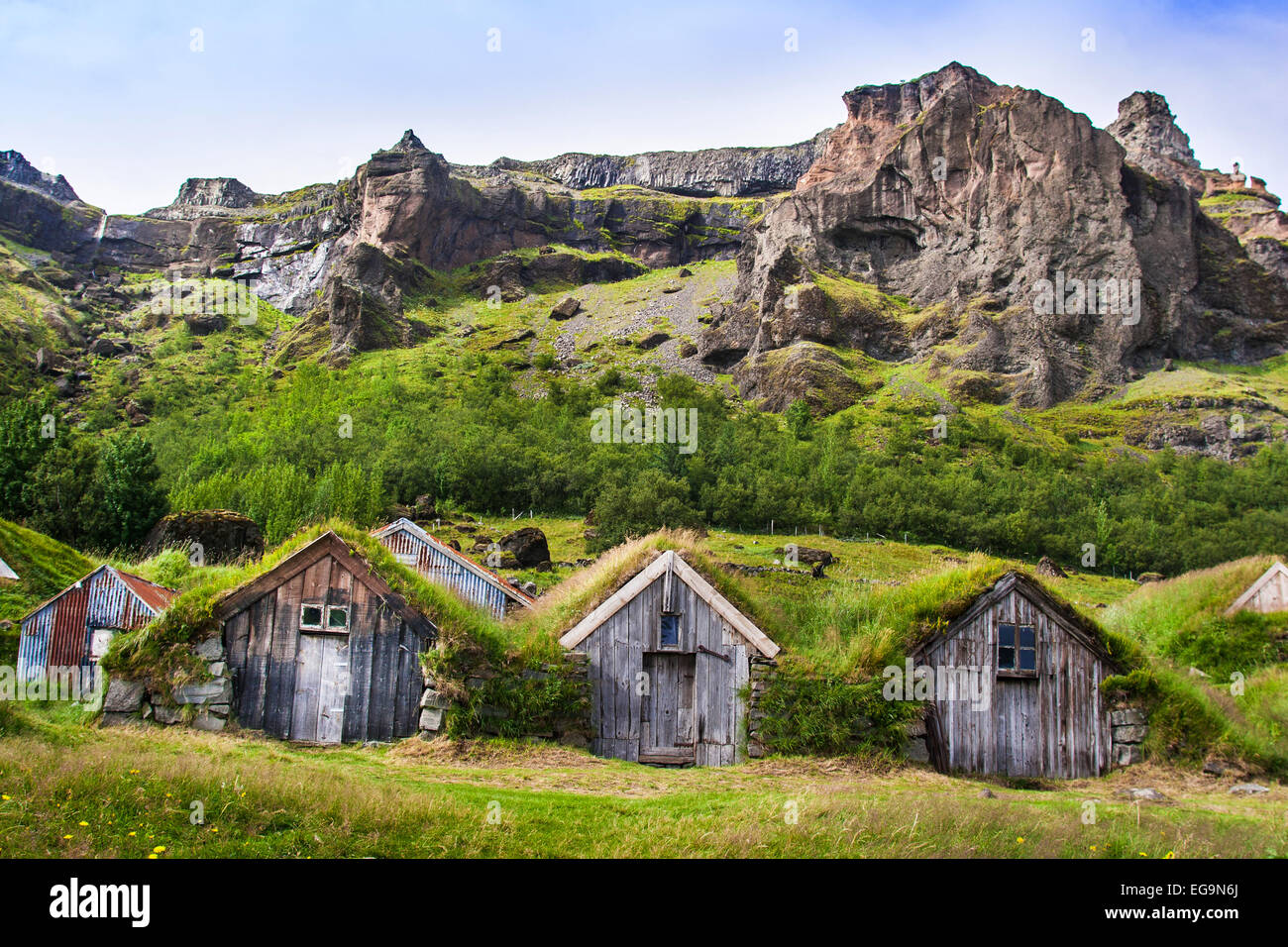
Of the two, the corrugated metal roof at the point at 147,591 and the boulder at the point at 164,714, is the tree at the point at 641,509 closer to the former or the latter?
the corrugated metal roof at the point at 147,591

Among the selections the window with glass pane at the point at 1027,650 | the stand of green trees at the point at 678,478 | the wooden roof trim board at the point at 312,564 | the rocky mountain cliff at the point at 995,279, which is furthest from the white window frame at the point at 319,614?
the rocky mountain cliff at the point at 995,279

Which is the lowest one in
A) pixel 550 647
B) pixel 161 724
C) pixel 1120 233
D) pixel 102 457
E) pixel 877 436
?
pixel 161 724

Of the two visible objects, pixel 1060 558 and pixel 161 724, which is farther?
pixel 1060 558

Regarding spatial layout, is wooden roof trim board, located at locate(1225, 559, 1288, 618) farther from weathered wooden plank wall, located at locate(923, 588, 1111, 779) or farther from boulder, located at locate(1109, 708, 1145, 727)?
weathered wooden plank wall, located at locate(923, 588, 1111, 779)

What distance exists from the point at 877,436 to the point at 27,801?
405ft

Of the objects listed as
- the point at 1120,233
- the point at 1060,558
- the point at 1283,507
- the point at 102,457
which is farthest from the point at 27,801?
the point at 1120,233

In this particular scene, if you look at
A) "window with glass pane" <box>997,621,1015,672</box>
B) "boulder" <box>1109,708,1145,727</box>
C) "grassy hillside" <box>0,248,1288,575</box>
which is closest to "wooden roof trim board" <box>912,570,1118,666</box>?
"window with glass pane" <box>997,621,1015,672</box>

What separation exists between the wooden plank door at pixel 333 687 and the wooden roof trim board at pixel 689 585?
184 inches

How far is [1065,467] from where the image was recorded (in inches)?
4710

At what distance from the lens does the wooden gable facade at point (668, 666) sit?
18.7 metres

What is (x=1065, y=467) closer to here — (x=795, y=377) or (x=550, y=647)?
(x=795, y=377)

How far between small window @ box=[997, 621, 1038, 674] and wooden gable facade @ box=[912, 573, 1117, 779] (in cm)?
2

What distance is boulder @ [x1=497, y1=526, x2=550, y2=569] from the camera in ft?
221

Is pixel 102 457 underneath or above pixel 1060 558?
above
